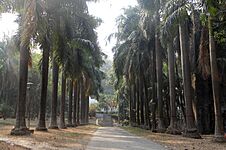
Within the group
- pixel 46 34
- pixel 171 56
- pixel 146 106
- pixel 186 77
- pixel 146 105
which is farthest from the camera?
pixel 146 105

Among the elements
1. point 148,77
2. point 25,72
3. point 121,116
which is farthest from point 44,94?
point 121,116

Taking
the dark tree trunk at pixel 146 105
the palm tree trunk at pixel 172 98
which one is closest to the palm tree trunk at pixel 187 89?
the palm tree trunk at pixel 172 98

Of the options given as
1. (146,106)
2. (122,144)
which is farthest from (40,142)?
(146,106)

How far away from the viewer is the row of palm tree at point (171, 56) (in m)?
18.9

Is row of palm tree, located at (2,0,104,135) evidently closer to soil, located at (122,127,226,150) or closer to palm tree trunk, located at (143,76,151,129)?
soil, located at (122,127,226,150)

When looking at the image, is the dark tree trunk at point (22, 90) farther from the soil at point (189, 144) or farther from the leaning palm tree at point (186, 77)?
the leaning palm tree at point (186, 77)

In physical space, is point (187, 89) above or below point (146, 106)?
above

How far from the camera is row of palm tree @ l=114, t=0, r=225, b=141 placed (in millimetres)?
18875

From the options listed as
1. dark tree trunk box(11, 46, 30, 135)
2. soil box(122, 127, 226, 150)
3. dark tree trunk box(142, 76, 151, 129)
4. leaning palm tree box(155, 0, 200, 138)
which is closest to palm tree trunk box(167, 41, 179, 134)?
leaning palm tree box(155, 0, 200, 138)

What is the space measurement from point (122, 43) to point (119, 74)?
461 centimetres

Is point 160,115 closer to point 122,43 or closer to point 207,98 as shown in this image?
point 207,98

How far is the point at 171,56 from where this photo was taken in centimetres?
2716

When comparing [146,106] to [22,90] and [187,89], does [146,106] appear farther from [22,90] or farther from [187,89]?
[22,90]

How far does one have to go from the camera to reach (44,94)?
23828mm
